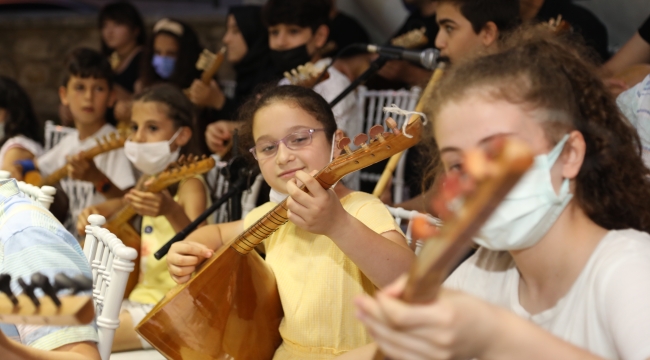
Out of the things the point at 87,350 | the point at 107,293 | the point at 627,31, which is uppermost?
the point at 87,350

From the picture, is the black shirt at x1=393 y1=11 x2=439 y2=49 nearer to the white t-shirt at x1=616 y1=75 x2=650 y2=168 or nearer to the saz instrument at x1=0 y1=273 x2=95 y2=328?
the white t-shirt at x1=616 y1=75 x2=650 y2=168

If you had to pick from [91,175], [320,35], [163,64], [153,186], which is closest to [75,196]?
[91,175]

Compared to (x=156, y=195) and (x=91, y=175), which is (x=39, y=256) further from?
(x=91, y=175)

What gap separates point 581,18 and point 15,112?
2621 millimetres

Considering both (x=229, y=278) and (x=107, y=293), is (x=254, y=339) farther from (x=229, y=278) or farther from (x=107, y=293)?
(x=107, y=293)

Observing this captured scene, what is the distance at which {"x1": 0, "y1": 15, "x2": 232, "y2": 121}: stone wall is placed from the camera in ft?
17.5

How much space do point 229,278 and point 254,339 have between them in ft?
0.49

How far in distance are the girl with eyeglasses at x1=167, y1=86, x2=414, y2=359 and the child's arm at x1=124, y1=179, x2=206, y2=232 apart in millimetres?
642

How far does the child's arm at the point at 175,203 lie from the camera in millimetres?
2312

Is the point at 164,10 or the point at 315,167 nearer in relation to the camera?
the point at 315,167

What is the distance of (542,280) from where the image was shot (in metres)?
1.11

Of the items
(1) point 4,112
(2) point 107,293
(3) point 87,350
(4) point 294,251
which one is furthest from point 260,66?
(3) point 87,350

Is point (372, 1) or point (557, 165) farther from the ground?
point (557, 165)

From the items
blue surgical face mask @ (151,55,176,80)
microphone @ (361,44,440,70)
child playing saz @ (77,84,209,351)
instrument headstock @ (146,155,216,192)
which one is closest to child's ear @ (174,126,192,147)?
child playing saz @ (77,84,209,351)
